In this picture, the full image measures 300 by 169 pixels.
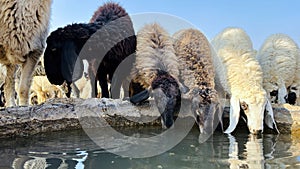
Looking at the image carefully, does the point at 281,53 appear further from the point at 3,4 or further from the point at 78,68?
the point at 3,4

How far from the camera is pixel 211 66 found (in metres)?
4.86

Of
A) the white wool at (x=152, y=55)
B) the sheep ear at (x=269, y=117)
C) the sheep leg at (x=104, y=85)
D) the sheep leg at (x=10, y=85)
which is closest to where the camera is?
the sheep ear at (x=269, y=117)

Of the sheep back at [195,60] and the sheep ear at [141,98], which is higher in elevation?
the sheep back at [195,60]

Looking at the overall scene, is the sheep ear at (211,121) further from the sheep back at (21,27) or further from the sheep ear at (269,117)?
the sheep back at (21,27)

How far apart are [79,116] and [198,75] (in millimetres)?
1714

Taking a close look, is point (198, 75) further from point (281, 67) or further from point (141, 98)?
point (281, 67)

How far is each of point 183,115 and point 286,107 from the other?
1465 millimetres

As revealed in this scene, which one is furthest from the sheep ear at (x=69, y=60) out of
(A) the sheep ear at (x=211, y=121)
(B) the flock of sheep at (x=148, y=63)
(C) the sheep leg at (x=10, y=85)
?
(A) the sheep ear at (x=211, y=121)

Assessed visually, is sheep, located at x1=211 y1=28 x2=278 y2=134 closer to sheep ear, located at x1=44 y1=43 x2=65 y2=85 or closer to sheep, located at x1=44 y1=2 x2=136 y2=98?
sheep, located at x1=44 y1=2 x2=136 y2=98

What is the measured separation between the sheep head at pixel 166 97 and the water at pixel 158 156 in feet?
1.47

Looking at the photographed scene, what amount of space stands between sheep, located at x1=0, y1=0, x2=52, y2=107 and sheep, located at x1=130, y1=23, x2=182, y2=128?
140 centimetres

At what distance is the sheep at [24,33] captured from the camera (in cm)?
416

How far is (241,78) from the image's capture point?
4980 millimetres

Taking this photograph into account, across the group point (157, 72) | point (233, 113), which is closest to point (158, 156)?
point (157, 72)
